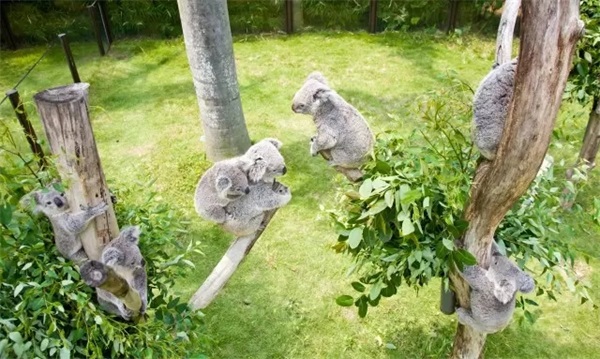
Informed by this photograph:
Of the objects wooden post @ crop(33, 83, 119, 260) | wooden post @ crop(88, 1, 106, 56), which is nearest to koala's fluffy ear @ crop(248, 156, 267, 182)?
wooden post @ crop(33, 83, 119, 260)

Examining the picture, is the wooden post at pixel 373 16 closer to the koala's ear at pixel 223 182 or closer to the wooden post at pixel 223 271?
the wooden post at pixel 223 271

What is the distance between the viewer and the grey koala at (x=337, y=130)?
2.36 metres

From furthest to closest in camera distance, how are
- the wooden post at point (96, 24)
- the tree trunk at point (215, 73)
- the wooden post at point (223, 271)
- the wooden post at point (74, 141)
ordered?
the wooden post at point (96, 24) → the tree trunk at point (215, 73) → the wooden post at point (223, 271) → the wooden post at point (74, 141)

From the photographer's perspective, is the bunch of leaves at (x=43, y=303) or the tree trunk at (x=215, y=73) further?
the tree trunk at (x=215, y=73)

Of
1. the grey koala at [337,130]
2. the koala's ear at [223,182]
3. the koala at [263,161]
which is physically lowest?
the koala's ear at [223,182]

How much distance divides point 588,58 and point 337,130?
228 cm

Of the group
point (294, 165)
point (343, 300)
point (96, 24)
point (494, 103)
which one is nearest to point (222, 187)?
point (343, 300)

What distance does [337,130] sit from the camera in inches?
92.9

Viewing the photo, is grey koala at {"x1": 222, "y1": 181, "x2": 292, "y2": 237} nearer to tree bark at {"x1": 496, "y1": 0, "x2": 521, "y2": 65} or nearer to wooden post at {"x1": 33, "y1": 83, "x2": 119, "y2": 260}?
wooden post at {"x1": 33, "y1": 83, "x2": 119, "y2": 260}

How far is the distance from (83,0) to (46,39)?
930 millimetres

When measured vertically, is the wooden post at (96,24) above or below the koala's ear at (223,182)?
below

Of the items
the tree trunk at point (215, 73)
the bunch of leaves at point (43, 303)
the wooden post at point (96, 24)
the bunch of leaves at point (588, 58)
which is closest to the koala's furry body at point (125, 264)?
the bunch of leaves at point (43, 303)

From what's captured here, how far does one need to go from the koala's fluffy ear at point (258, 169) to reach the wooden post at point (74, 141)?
0.70 m

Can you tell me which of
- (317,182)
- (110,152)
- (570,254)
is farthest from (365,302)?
(110,152)
